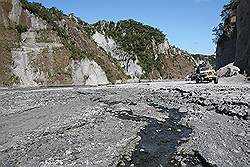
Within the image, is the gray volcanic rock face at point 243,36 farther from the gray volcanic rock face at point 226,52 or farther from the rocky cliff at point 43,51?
the rocky cliff at point 43,51

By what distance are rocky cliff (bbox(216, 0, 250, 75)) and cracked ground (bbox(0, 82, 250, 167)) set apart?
2544 centimetres

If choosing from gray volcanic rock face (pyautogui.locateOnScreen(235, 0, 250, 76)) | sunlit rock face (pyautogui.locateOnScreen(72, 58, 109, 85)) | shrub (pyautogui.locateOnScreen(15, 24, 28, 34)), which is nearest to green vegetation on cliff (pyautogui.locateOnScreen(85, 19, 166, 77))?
sunlit rock face (pyautogui.locateOnScreen(72, 58, 109, 85))

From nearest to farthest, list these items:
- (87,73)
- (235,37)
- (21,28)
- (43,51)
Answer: (235,37) < (43,51) < (21,28) < (87,73)

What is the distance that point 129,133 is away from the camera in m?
14.2

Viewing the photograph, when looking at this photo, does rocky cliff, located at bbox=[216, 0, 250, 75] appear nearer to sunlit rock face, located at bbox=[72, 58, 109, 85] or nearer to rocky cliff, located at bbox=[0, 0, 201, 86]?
sunlit rock face, located at bbox=[72, 58, 109, 85]

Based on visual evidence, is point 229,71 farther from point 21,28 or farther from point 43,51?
point 21,28

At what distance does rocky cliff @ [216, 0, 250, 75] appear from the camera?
154 ft

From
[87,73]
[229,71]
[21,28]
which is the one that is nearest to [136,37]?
[87,73]

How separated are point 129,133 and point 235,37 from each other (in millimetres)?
51145

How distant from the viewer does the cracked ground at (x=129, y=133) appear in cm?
1084

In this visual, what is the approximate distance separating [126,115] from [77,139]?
564 cm

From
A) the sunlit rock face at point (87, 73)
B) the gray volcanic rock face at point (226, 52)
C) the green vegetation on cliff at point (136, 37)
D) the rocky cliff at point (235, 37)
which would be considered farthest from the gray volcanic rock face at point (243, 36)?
the green vegetation on cliff at point (136, 37)

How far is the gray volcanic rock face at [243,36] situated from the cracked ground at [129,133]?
2550cm

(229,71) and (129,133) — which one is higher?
(229,71)
